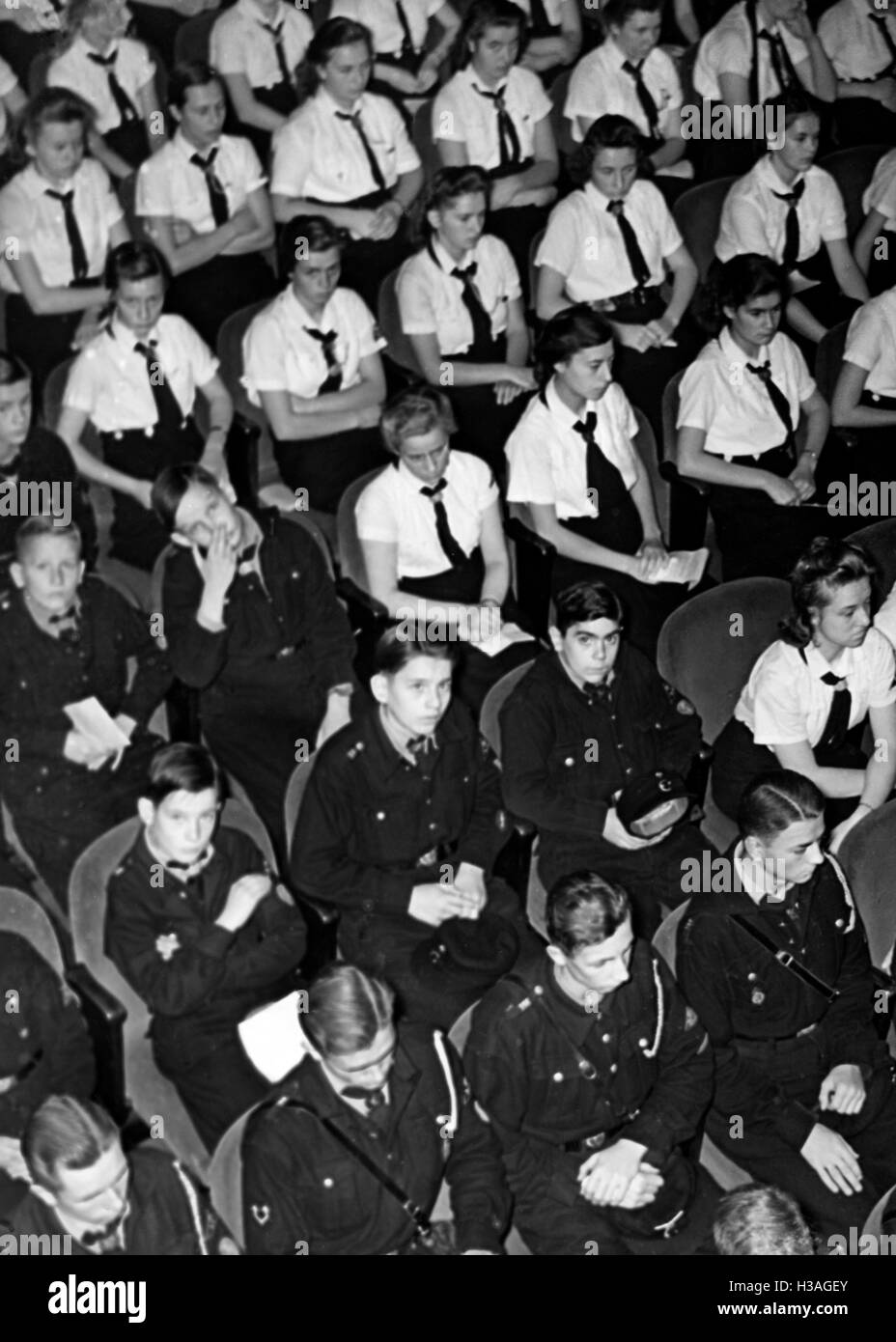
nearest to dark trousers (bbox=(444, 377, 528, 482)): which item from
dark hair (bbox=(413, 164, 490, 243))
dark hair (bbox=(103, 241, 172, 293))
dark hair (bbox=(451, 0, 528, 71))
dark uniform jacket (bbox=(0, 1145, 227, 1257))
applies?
dark hair (bbox=(413, 164, 490, 243))

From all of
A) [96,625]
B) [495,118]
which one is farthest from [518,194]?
[96,625]

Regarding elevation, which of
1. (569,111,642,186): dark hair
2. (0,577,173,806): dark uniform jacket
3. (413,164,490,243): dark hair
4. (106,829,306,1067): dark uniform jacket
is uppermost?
(569,111,642,186): dark hair

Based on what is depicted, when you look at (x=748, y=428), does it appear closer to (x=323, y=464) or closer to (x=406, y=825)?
(x=323, y=464)

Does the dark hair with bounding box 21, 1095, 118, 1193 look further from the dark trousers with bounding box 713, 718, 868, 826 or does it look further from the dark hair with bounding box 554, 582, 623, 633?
the dark trousers with bounding box 713, 718, 868, 826

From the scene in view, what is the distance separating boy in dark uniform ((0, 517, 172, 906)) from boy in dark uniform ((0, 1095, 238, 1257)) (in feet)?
2.89

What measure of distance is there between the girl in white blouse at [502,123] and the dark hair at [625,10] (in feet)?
0.90

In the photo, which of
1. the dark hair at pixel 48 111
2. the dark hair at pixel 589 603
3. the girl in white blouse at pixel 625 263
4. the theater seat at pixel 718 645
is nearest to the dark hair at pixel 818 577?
the theater seat at pixel 718 645

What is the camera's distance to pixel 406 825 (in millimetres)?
4020

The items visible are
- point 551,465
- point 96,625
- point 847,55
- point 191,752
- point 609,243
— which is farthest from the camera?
point 847,55

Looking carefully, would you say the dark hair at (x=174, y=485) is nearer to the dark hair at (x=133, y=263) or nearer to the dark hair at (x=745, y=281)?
the dark hair at (x=133, y=263)

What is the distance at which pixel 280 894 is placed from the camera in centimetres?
382

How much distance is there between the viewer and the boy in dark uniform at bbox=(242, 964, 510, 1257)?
3295 millimetres

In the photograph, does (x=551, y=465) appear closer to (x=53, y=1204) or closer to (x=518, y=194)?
(x=518, y=194)
